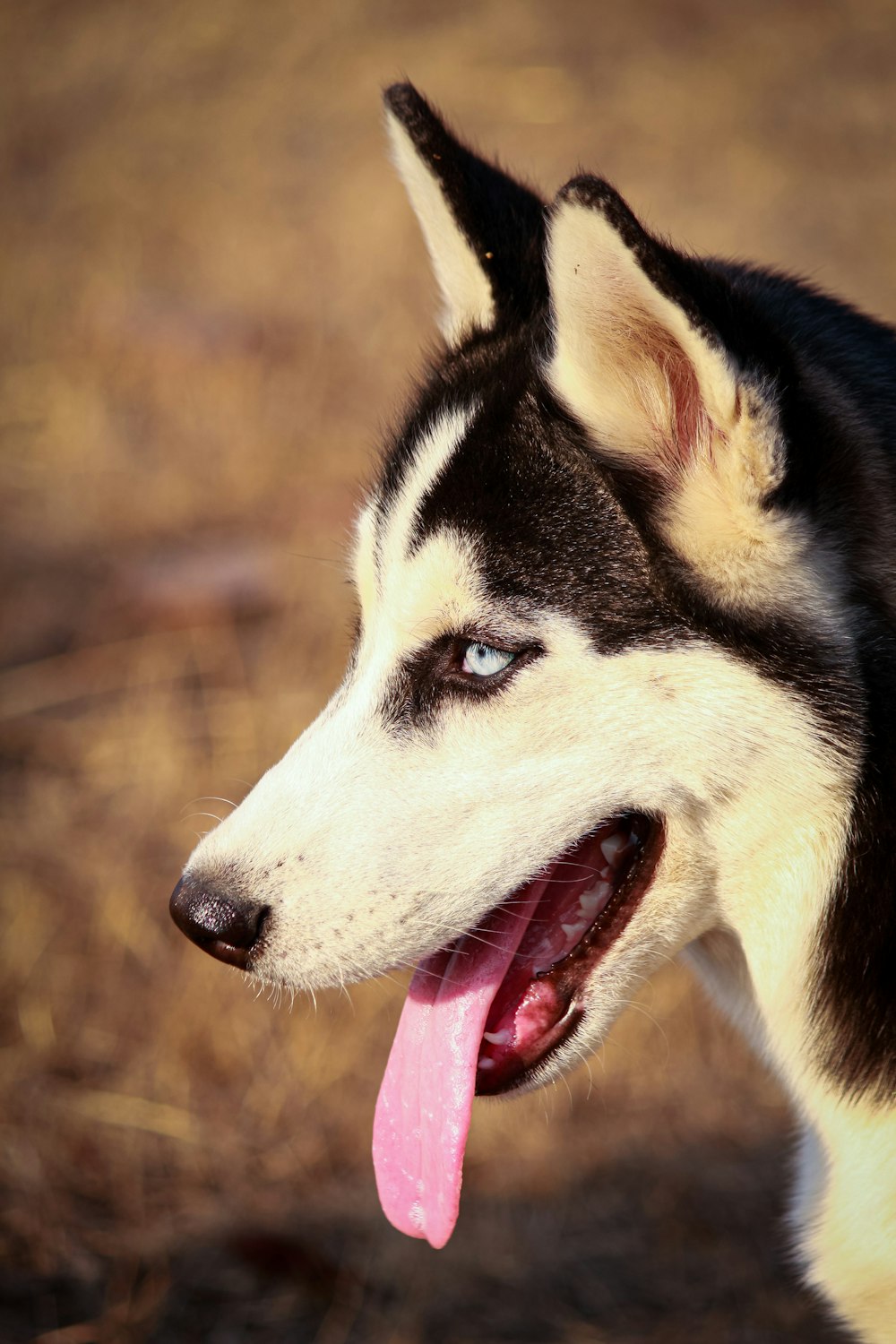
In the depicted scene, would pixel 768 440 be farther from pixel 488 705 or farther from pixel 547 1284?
pixel 547 1284

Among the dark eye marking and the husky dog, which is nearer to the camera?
the husky dog

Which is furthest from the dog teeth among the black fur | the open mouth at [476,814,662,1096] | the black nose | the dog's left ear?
the dog's left ear

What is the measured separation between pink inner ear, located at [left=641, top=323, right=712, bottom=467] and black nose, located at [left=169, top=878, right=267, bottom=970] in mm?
1051

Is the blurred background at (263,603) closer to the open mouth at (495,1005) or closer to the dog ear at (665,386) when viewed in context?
the open mouth at (495,1005)

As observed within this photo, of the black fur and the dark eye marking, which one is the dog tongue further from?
the black fur

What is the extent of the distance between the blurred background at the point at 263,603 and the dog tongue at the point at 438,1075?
72cm

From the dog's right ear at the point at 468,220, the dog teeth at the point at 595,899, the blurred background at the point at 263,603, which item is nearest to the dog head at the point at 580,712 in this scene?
the dog teeth at the point at 595,899

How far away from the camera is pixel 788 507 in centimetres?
187

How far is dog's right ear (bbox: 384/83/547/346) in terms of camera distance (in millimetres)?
2355

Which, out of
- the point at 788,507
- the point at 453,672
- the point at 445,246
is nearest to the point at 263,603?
the point at 445,246

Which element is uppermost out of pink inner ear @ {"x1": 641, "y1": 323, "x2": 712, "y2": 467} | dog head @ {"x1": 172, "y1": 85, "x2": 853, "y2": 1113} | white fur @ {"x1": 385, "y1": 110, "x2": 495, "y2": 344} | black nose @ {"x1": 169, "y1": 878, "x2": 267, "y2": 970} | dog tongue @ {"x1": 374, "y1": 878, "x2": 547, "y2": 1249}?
white fur @ {"x1": 385, "y1": 110, "x2": 495, "y2": 344}

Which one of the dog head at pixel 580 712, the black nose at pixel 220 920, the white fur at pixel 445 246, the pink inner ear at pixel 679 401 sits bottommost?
the black nose at pixel 220 920

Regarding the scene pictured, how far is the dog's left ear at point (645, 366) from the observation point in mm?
1701

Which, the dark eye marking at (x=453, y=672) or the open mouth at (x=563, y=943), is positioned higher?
the dark eye marking at (x=453, y=672)
